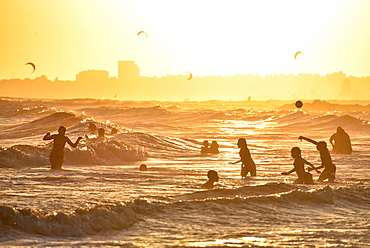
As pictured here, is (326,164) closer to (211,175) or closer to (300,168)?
(300,168)

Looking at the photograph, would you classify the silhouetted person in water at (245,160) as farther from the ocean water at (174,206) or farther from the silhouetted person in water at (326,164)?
the silhouetted person in water at (326,164)

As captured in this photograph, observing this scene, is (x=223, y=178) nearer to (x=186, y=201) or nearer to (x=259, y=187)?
(x=259, y=187)

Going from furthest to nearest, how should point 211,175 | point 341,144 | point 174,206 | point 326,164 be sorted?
point 341,144
point 326,164
point 211,175
point 174,206

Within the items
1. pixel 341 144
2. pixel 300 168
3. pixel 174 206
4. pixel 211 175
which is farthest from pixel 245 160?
pixel 341 144

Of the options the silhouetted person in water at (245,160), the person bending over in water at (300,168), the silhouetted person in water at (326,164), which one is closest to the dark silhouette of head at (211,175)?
the person bending over in water at (300,168)

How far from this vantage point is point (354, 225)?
11836 mm

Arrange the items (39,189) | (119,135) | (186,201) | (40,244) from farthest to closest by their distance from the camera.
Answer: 1. (119,135)
2. (39,189)
3. (186,201)
4. (40,244)

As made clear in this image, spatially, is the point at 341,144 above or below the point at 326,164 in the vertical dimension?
above

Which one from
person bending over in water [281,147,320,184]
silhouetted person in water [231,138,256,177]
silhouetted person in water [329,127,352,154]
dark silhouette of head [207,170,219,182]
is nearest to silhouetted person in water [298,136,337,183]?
person bending over in water [281,147,320,184]

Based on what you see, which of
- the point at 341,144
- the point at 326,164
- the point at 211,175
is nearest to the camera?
the point at 211,175

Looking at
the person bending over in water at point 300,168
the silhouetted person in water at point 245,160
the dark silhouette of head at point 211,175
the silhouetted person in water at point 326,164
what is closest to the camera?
the dark silhouette of head at point 211,175

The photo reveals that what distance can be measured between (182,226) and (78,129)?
27662 mm

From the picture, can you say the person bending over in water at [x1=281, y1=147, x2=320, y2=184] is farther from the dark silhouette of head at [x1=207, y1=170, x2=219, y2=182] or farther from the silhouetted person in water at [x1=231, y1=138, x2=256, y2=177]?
the dark silhouette of head at [x1=207, y1=170, x2=219, y2=182]

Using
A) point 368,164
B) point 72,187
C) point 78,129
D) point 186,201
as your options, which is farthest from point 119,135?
point 186,201
